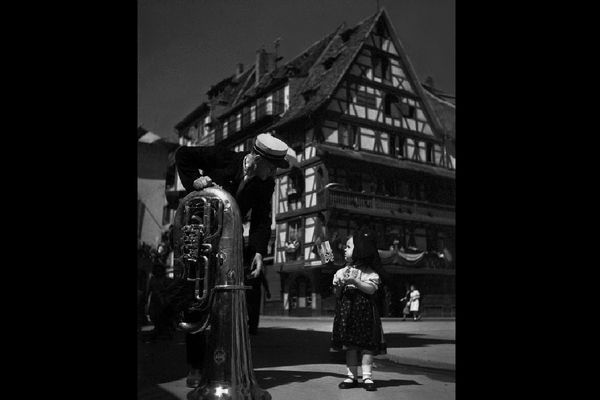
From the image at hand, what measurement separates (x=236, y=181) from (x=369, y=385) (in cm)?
105

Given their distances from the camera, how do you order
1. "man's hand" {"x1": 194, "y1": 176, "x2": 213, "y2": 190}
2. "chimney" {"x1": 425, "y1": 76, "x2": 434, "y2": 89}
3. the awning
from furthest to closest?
the awning
"chimney" {"x1": 425, "y1": 76, "x2": 434, "y2": 89}
"man's hand" {"x1": 194, "y1": 176, "x2": 213, "y2": 190}

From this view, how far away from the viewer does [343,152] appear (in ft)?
15.1

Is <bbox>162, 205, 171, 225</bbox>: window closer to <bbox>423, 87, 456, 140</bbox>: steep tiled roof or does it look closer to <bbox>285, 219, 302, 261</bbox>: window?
<bbox>285, 219, 302, 261</bbox>: window

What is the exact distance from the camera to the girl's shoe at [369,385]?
232 centimetres

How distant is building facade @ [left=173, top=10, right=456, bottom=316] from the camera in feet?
9.98

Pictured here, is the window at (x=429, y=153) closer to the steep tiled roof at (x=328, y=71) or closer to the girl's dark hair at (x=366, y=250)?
the steep tiled roof at (x=328, y=71)

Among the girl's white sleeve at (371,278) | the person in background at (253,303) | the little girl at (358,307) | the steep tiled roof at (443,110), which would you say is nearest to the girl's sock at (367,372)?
the little girl at (358,307)

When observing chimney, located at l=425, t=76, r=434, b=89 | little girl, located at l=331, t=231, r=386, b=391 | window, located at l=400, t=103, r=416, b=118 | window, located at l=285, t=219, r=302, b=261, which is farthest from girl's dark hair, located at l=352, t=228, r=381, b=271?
window, located at l=400, t=103, r=416, b=118

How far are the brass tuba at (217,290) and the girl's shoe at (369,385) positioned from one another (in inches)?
22.1

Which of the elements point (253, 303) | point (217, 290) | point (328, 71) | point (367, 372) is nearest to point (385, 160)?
point (328, 71)

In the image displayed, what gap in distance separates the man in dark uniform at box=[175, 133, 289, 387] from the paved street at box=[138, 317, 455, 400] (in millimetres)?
294
